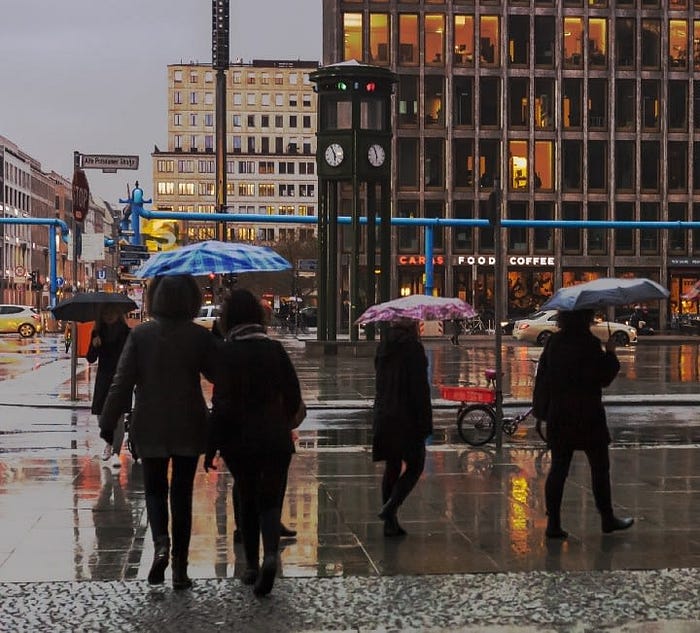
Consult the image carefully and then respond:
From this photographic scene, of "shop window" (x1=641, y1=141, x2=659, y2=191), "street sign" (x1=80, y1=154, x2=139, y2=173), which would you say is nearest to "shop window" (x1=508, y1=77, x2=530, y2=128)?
"shop window" (x1=641, y1=141, x2=659, y2=191)

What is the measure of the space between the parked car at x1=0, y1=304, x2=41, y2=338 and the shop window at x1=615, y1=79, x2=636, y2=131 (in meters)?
39.2

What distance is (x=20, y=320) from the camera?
58281 mm

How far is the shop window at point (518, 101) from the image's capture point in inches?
3002

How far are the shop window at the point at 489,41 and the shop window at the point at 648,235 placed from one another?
1335 cm

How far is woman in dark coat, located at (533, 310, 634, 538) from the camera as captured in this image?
8859 mm

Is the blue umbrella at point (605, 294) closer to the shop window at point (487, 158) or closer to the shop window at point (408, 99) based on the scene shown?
the shop window at point (408, 99)

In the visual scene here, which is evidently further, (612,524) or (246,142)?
(246,142)

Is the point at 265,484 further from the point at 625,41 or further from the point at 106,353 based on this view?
the point at 625,41

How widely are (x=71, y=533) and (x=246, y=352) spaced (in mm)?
2805

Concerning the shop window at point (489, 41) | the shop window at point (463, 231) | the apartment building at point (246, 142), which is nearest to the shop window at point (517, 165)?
the shop window at point (463, 231)

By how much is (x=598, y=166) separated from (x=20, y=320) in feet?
126

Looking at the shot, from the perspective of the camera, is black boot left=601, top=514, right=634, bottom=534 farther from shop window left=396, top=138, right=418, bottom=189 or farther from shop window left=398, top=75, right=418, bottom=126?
shop window left=398, top=75, right=418, bottom=126

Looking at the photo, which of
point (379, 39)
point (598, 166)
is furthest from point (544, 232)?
point (379, 39)

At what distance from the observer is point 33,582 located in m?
7.44
